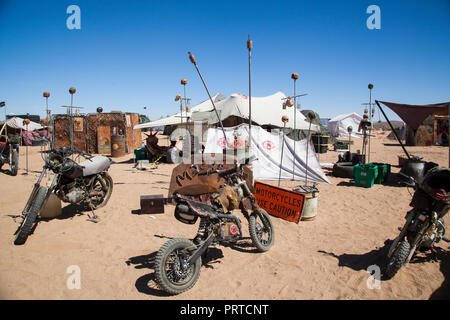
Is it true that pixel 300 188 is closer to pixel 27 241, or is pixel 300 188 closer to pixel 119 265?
pixel 119 265

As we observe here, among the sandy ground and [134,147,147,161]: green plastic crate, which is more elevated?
[134,147,147,161]: green plastic crate

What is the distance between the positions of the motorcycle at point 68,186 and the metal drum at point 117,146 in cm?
1156

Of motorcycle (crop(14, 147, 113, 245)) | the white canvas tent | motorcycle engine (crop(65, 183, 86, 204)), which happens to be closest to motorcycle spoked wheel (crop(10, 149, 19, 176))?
motorcycle (crop(14, 147, 113, 245))

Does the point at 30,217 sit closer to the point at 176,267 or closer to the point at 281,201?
the point at 176,267

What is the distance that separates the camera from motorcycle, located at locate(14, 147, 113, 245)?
4709 millimetres

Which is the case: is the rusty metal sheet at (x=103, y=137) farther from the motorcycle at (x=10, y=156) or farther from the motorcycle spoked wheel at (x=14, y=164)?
the motorcycle spoked wheel at (x=14, y=164)

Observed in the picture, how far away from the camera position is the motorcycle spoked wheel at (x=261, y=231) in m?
4.27

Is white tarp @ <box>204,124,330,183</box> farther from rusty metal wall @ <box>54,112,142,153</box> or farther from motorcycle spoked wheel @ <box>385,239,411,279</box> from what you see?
rusty metal wall @ <box>54,112,142,153</box>

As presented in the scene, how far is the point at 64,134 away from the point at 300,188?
18.6 metres

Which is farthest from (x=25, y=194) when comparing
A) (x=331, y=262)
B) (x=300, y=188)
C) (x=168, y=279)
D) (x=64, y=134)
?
(x=64, y=134)

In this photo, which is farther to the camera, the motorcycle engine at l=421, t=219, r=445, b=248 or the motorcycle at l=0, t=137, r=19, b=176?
the motorcycle at l=0, t=137, r=19, b=176

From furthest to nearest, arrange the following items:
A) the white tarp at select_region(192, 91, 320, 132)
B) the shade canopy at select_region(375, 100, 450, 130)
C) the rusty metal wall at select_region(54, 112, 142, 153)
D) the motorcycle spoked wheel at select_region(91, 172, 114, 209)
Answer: the rusty metal wall at select_region(54, 112, 142, 153), the white tarp at select_region(192, 91, 320, 132), the motorcycle spoked wheel at select_region(91, 172, 114, 209), the shade canopy at select_region(375, 100, 450, 130)

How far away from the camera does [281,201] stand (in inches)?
231

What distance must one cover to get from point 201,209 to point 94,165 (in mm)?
3694
